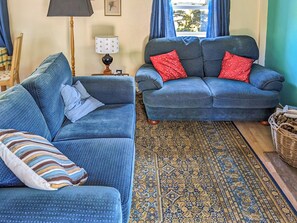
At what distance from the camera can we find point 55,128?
2.58 metres

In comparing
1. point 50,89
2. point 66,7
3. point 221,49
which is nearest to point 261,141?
point 221,49

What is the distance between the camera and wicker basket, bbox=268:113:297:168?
2.75 m

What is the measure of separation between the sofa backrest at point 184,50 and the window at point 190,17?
467mm

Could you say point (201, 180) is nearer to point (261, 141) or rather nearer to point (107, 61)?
point (261, 141)

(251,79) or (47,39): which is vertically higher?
(47,39)

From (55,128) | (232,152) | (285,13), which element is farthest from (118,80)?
(285,13)

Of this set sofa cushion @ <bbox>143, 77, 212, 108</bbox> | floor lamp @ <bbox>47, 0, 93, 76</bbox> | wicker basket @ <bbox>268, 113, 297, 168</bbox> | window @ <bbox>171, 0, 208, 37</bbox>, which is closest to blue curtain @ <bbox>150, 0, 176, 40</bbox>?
window @ <bbox>171, 0, 208, 37</bbox>

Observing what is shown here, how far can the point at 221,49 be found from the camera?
430 centimetres

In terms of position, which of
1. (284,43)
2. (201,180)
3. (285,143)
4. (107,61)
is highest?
(284,43)

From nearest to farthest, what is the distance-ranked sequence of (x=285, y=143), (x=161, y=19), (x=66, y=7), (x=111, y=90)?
(x=285, y=143) → (x=111, y=90) → (x=66, y=7) → (x=161, y=19)

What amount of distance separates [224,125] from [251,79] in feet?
2.15

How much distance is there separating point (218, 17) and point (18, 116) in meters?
3.30

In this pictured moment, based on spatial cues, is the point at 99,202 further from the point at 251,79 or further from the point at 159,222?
the point at 251,79

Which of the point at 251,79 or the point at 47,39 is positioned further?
the point at 47,39
